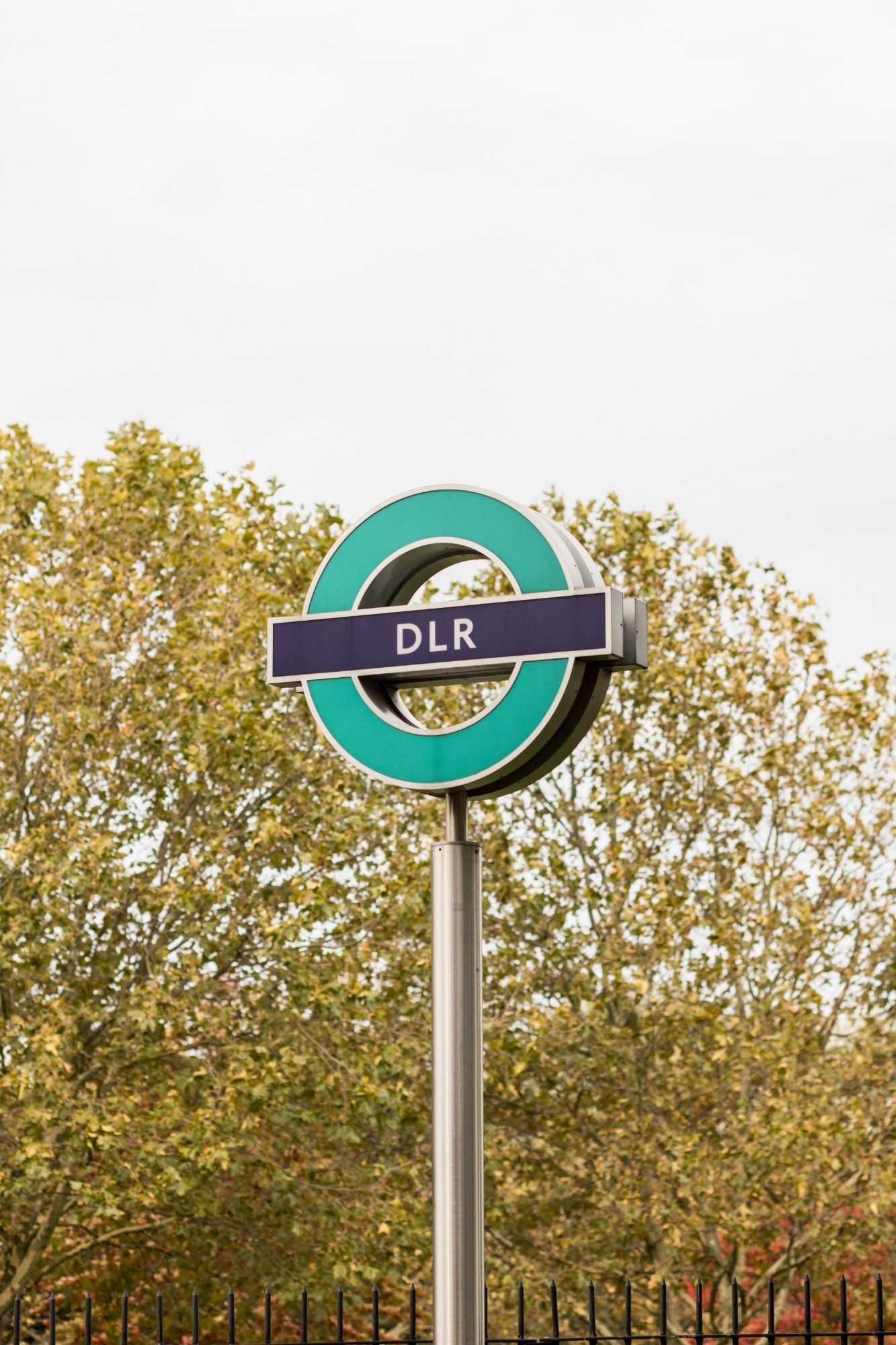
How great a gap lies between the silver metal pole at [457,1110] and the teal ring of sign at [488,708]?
0.15m

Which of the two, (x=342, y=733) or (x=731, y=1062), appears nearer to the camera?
(x=342, y=733)

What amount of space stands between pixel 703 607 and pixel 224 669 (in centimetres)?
363

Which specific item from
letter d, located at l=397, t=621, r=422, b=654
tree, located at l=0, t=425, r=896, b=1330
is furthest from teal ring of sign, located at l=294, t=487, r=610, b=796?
tree, located at l=0, t=425, r=896, b=1330

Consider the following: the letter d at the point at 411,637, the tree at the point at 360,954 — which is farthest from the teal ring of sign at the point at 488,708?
the tree at the point at 360,954

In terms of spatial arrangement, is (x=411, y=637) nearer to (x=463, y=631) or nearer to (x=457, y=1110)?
(x=463, y=631)

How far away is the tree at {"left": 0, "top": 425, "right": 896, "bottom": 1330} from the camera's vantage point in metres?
10.6

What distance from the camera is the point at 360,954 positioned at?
35.4 ft

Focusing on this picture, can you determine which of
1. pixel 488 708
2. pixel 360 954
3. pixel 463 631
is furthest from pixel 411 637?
pixel 360 954

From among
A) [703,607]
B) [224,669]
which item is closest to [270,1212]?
[224,669]

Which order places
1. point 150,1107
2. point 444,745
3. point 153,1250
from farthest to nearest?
point 153,1250, point 150,1107, point 444,745

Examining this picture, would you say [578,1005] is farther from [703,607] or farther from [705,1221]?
[703,607]

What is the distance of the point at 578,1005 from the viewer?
11.6 metres

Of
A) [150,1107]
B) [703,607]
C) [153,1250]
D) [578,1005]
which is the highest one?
[703,607]

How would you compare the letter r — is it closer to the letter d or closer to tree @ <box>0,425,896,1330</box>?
the letter d
